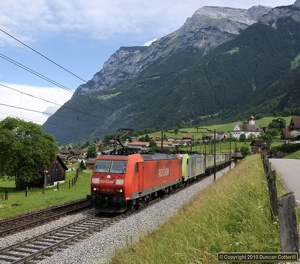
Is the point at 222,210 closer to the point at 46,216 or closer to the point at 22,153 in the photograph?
the point at 46,216

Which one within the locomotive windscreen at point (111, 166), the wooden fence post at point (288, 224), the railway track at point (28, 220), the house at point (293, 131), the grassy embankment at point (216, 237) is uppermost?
the house at point (293, 131)

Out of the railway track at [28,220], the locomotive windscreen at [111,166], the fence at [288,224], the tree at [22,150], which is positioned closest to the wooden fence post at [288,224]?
the fence at [288,224]

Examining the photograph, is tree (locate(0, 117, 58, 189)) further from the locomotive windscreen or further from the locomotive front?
the locomotive front

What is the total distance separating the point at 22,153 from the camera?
164 feet

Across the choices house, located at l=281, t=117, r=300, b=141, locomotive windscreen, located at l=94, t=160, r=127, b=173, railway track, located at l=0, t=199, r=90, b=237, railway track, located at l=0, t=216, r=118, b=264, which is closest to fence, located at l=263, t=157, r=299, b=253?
railway track, located at l=0, t=216, r=118, b=264

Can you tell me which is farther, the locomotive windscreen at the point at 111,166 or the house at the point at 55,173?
the house at the point at 55,173

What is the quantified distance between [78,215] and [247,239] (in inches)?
593

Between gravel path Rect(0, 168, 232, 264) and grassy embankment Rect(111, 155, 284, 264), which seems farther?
gravel path Rect(0, 168, 232, 264)

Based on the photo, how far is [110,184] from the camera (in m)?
21.1

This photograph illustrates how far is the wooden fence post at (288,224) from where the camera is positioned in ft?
17.3

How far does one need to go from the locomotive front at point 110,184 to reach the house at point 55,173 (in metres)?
37.1

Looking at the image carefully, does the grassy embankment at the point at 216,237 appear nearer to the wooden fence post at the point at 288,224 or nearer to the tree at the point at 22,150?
the wooden fence post at the point at 288,224

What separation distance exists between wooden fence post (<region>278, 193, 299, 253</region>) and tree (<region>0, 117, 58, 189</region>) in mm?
48184

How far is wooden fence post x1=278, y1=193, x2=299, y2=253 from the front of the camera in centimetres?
529
